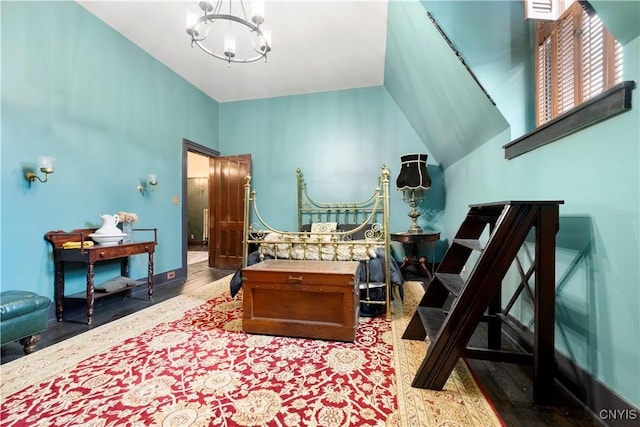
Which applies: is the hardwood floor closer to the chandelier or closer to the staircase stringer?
the staircase stringer

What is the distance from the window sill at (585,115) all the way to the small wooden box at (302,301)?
1516mm

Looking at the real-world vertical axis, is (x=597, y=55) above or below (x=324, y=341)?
above

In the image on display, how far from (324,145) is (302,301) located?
11.1ft

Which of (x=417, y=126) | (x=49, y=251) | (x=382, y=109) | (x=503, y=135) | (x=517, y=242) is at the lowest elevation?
A: (x=49, y=251)

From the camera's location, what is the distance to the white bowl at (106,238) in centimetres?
259

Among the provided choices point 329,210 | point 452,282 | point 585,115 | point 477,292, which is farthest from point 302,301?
point 329,210

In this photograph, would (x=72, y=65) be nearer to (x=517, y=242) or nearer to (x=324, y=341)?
(x=324, y=341)

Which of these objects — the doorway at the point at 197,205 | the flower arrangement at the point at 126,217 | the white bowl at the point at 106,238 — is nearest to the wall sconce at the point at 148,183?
the flower arrangement at the point at 126,217

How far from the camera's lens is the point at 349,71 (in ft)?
13.3

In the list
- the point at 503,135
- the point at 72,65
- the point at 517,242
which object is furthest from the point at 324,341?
the point at 72,65

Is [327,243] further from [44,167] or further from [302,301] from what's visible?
[44,167]

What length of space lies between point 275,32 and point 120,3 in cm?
162

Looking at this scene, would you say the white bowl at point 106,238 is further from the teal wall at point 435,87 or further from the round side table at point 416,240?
the teal wall at point 435,87

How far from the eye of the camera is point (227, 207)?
191 inches
